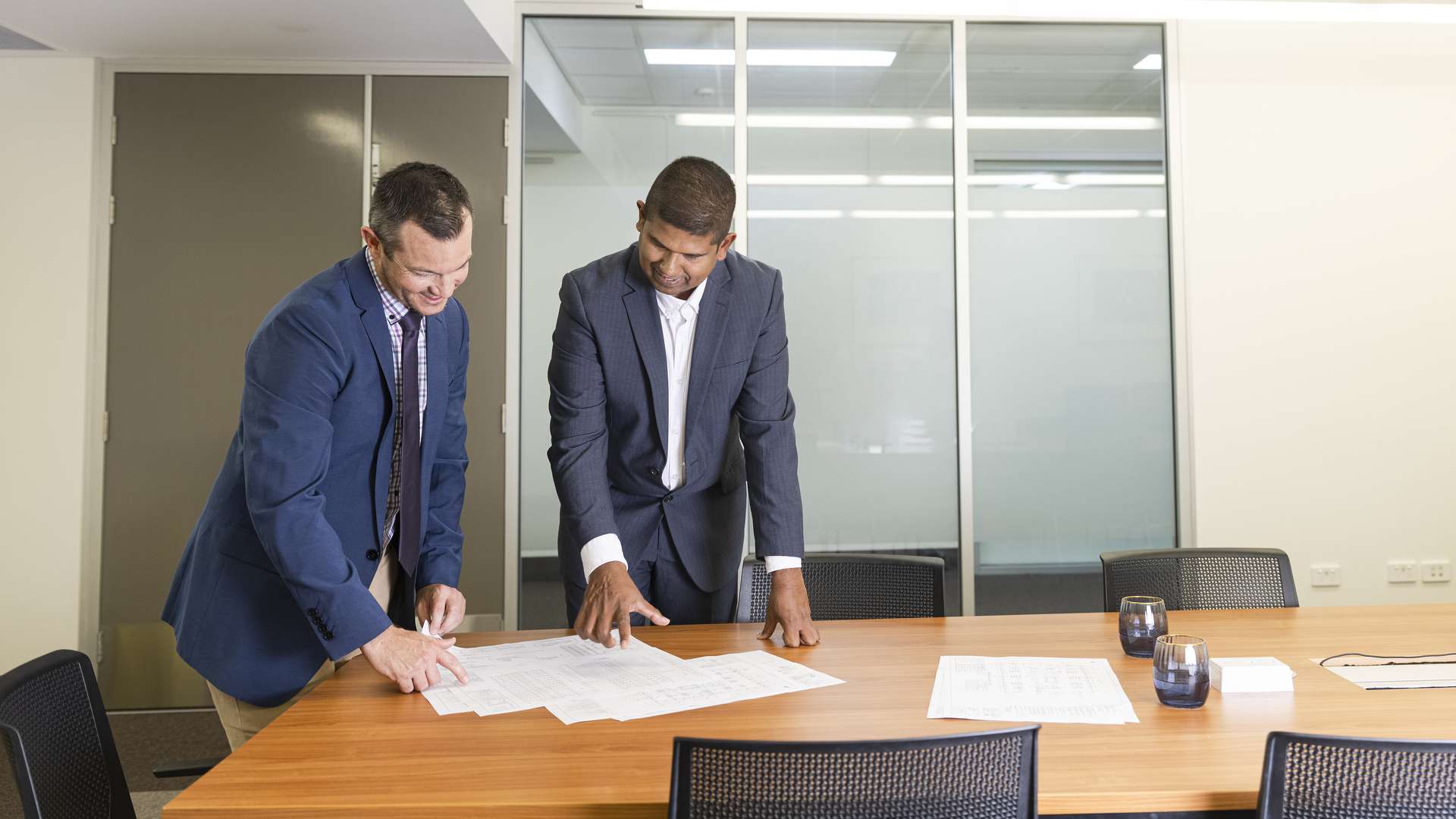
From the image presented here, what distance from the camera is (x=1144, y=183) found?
4.35 m

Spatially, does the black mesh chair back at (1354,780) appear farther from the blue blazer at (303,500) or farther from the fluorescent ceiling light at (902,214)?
the fluorescent ceiling light at (902,214)

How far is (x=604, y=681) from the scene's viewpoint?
168 cm

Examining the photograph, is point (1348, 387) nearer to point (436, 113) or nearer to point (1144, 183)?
point (1144, 183)

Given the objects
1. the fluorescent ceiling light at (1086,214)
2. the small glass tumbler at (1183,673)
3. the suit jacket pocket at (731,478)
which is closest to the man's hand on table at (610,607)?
the suit jacket pocket at (731,478)

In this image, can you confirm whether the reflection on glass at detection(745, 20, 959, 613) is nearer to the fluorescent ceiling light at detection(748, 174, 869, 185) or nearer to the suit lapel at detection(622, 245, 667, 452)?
the fluorescent ceiling light at detection(748, 174, 869, 185)

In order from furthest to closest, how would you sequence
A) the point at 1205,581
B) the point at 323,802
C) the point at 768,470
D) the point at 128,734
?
the point at 128,734 < the point at 1205,581 < the point at 768,470 < the point at 323,802

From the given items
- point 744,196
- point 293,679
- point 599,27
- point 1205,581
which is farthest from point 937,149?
point 293,679

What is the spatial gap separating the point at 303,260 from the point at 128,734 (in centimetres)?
199

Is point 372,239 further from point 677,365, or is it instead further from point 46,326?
point 46,326

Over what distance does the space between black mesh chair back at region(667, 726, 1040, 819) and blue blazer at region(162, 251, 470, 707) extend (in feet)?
2.43

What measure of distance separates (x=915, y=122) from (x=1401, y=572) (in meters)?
2.91

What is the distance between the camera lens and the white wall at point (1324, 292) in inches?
169

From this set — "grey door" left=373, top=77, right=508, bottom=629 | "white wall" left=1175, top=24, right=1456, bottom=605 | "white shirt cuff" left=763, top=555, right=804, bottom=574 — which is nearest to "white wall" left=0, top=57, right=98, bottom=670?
"grey door" left=373, top=77, right=508, bottom=629

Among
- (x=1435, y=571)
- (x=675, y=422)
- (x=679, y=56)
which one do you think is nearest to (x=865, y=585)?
(x=675, y=422)
